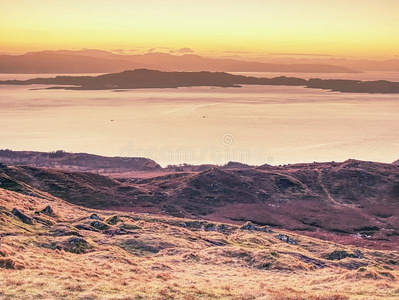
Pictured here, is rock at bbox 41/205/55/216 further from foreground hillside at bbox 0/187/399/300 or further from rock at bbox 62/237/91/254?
rock at bbox 62/237/91/254

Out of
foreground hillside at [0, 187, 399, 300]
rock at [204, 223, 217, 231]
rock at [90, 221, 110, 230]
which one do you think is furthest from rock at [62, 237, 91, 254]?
rock at [204, 223, 217, 231]

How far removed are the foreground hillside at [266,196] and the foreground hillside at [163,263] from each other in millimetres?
19353

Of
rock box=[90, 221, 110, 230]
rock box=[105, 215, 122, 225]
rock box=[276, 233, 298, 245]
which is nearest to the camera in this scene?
rock box=[90, 221, 110, 230]

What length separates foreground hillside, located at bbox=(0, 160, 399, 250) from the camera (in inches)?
3292

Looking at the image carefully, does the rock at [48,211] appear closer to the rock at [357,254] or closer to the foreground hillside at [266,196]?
the foreground hillside at [266,196]

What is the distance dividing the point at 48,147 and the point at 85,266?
171 meters

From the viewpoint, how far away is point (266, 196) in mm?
98562

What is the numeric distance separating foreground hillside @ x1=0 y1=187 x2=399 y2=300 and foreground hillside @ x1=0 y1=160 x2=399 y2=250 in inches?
762

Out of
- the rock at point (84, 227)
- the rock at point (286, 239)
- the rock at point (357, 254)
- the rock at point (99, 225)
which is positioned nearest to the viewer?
the rock at point (84, 227)

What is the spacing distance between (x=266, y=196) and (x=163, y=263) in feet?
203

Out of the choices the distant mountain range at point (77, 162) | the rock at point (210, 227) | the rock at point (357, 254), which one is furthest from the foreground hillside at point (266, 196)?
the distant mountain range at point (77, 162)

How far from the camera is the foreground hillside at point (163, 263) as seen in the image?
26.9 meters

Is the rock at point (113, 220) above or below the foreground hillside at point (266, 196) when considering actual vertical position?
above

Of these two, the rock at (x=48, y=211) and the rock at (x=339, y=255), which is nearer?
the rock at (x=339, y=255)
